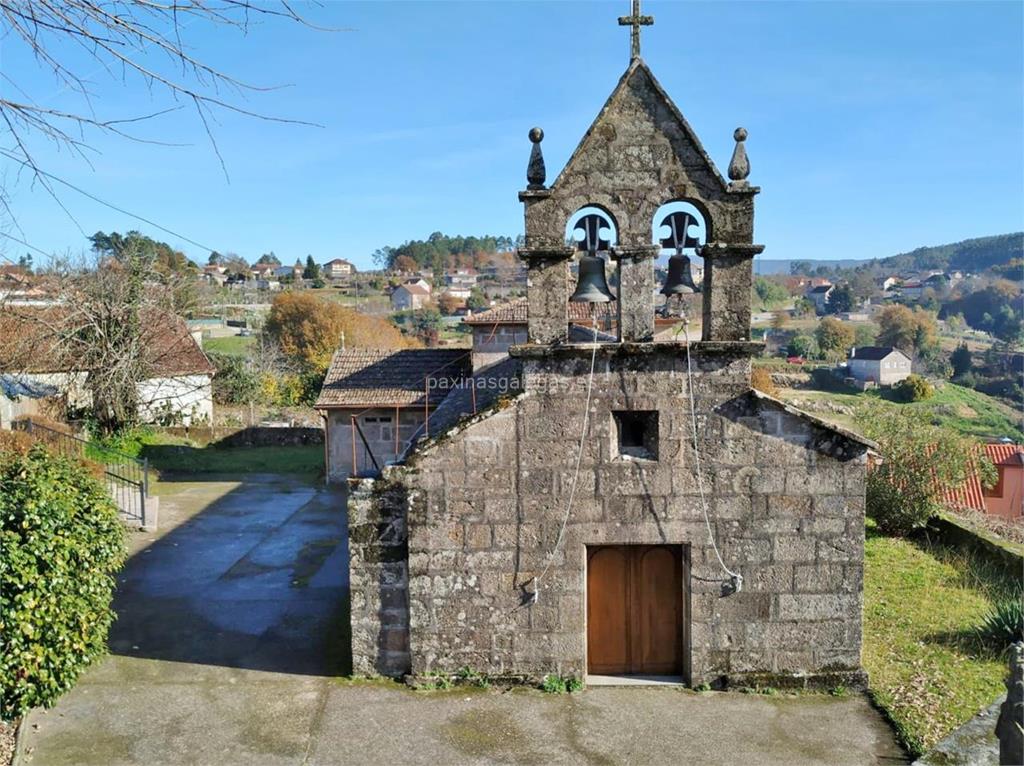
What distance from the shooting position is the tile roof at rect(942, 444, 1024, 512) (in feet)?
66.2

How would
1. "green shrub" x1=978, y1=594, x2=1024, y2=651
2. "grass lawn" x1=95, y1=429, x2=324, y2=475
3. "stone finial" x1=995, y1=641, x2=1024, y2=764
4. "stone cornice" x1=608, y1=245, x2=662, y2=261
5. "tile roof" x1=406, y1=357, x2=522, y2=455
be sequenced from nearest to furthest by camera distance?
"stone finial" x1=995, y1=641, x2=1024, y2=764, "stone cornice" x1=608, y1=245, x2=662, y2=261, "green shrub" x1=978, y1=594, x2=1024, y2=651, "tile roof" x1=406, y1=357, x2=522, y2=455, "grass lawn" x1=95, y1=429, x2=324, y2=475

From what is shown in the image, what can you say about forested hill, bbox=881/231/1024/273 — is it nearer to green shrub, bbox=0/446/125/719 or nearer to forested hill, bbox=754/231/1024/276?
forested hill, bbox=754/231/1024/276

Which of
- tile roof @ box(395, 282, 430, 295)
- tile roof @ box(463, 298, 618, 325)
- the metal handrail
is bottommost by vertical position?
the metal handrail

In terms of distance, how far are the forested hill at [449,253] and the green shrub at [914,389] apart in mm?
90921

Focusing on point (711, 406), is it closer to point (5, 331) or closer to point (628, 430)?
point (628, 430)

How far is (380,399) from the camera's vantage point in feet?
69.1

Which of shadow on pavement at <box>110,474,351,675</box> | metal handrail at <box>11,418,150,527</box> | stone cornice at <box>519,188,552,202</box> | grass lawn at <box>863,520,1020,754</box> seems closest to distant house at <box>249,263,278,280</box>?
metal handrail at <box>11,418,150,527</box>

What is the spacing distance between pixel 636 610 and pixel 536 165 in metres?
4.97

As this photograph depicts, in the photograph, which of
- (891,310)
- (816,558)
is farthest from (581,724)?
(891,310)

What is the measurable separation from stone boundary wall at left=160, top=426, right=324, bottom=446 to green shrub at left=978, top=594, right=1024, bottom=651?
2295 centimetres

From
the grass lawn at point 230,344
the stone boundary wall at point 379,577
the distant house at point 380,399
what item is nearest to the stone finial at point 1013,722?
the stone boundary wall at point 379,577

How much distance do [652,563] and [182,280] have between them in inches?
1073

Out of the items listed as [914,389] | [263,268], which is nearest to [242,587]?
[914,389]

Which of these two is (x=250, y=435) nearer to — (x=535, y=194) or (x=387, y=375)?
(x=387, y=375)
